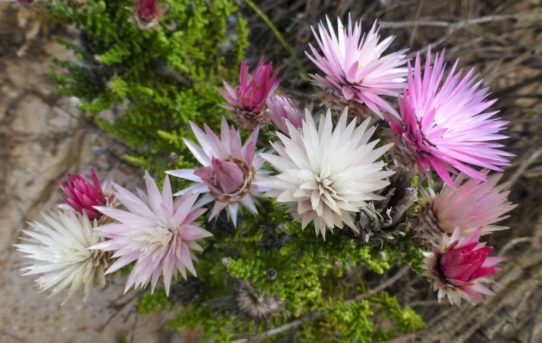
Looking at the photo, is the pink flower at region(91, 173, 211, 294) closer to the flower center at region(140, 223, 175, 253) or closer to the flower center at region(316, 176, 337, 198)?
the flower center at region(140, 223, 175, 253)

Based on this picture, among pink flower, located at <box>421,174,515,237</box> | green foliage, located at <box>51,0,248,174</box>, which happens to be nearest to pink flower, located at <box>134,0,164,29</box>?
green foliage, located at <box>51,0,248,174</box>

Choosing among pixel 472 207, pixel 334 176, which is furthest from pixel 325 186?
pixel 472 207

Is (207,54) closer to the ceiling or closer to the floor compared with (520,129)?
closer to the ceiling

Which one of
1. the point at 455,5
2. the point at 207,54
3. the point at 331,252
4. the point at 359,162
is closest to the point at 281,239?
the point at 331,252

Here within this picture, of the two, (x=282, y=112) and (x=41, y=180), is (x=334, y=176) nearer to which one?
(x=282, y=112)

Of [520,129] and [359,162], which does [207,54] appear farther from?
[520,129]

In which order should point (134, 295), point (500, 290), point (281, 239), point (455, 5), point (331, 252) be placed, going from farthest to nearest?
point (455, 5) < point (134, 295) < point (500, 290) < point (281, 239) < point (331, 252)
